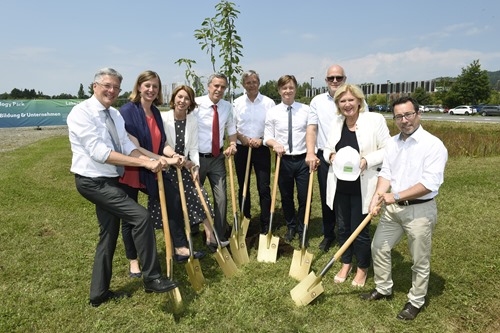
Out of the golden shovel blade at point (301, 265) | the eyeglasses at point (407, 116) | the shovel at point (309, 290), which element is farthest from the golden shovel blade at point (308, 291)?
the eyeglasses at point (407, 116)

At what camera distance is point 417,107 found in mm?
2938

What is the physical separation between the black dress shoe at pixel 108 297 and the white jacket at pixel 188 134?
165 cm

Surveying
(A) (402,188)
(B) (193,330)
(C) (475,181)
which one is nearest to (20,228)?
(B) (193,330)

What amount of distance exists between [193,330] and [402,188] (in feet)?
7.20

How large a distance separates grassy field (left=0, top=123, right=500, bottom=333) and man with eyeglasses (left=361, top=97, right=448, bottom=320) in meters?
0.49

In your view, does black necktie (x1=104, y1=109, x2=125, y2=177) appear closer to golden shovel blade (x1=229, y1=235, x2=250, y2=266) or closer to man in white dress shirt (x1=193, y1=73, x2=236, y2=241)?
man in white dress shirt (x1=193, y1=73, x2=236, y2=241)

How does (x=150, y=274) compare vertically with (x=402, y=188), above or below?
below

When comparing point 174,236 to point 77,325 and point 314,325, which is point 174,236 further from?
point 314,325

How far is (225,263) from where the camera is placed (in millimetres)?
4039

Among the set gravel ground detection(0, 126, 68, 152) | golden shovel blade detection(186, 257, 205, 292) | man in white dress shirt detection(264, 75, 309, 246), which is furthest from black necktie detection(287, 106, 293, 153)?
gravel ground detection(0, 126, 68, 152)

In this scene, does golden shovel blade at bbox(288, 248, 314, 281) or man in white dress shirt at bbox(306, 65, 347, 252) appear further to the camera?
man in white dress shirt at bbox(306, 65, 347, 252)

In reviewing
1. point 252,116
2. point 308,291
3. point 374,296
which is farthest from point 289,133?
point 374,296

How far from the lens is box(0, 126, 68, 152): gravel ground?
52.0 ft

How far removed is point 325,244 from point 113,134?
3.08m
